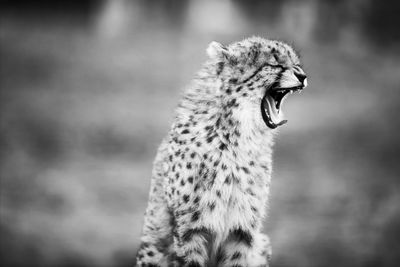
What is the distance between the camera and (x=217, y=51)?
8.97 ft

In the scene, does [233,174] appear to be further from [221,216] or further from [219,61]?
[219,61]

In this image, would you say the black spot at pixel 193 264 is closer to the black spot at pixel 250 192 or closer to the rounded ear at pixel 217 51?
the black spot at pixel 250 192

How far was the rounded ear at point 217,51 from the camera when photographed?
2.70 m

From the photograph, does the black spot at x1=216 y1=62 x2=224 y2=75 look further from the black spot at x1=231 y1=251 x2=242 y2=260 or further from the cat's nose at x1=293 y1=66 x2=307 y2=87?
the black spot at x1=231 y1=251 x2=242 y2=260

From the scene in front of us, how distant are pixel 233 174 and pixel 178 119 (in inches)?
16.8

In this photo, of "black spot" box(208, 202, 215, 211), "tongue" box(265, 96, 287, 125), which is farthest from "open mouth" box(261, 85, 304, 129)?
"black spot" box(208, 202, 215, 211)

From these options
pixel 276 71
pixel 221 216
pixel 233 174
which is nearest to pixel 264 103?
pixel 276 71

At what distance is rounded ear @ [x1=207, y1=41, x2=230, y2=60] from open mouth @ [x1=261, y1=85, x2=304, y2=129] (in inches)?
11.7

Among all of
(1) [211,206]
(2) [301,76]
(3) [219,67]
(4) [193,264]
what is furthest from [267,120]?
(4) [193,264]

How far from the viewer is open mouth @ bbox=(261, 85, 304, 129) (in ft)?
8.64

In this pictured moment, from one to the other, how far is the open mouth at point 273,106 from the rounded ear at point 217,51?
297 millimetres

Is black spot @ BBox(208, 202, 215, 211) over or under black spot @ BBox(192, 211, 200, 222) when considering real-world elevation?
over

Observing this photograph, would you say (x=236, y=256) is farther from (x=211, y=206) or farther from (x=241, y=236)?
(x=211, y=206)

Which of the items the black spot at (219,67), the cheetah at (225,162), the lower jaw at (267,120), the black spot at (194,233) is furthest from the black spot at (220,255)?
the black spot at (219,67)
